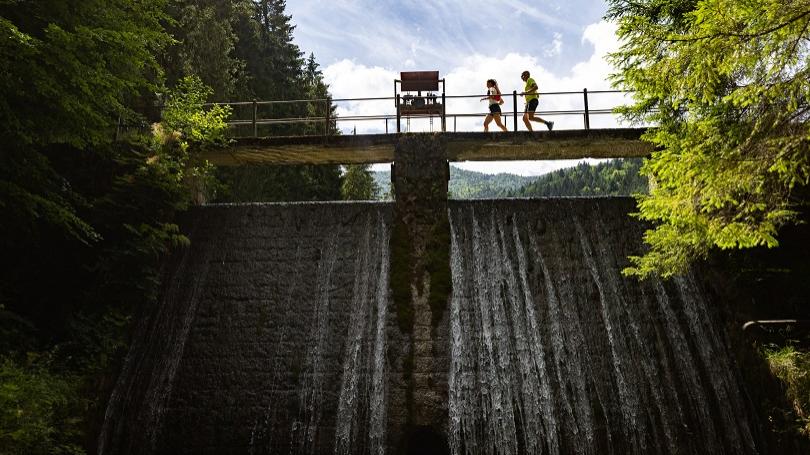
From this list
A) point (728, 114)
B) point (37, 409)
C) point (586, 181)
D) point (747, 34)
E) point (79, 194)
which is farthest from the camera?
point (586, 181)

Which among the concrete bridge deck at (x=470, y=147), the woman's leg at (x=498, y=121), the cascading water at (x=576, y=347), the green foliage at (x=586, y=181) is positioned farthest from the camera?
the green foliage at (x=586, y=181)

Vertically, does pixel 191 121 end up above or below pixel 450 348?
above

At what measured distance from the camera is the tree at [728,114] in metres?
5.11

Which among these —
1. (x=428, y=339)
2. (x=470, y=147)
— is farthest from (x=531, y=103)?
(x=428, y=339)

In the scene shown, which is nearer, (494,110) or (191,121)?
(191,121)

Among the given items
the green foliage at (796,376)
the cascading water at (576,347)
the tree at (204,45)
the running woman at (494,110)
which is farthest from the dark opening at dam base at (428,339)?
the tree at (204,45)

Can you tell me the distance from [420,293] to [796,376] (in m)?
6.14

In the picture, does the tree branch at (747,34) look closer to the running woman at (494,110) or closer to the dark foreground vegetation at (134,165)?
the dark foreground vegetation at (134,165)

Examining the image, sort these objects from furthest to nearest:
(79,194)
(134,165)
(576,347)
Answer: (134,165) → (79,194) → (576,347)

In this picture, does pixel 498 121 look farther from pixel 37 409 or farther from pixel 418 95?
pixel 37 409

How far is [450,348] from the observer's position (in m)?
9.96

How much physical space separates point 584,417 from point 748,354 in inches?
118

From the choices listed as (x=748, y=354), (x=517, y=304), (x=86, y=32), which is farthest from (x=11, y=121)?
(x=748, y=354)

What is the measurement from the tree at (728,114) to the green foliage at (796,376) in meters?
2.79
